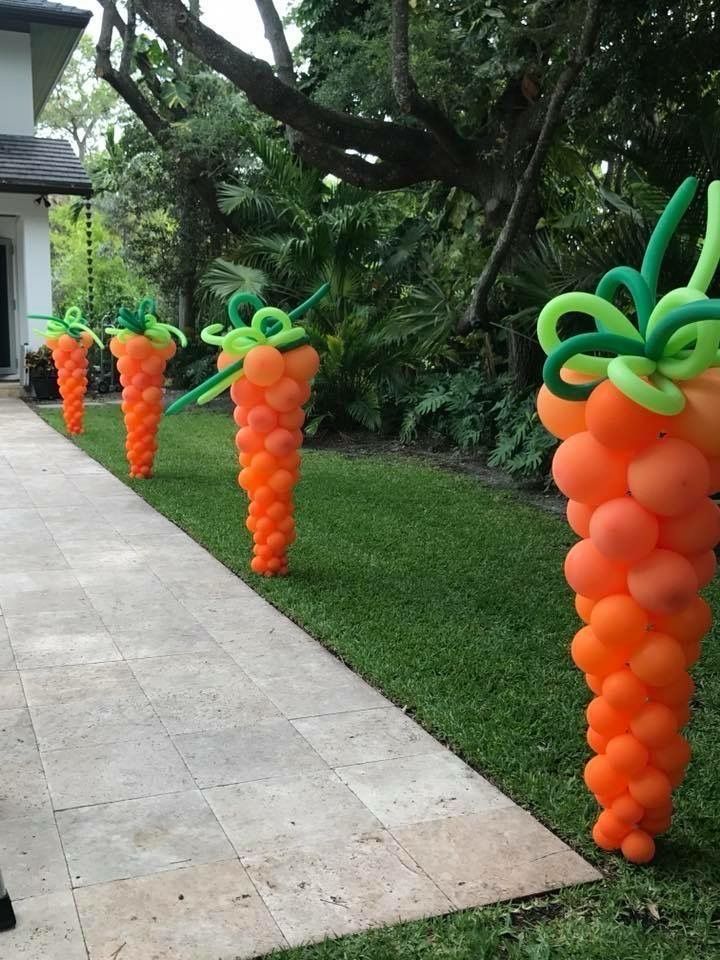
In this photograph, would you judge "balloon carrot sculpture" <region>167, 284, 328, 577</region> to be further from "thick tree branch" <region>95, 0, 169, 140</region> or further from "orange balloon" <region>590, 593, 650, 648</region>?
"thick tree branch" <region>95, 0, 169, 140</region>

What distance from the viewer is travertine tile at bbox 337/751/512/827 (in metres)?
3.50

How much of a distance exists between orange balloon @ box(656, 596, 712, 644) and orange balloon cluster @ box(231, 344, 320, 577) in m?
3.37

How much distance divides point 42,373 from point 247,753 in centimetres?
1417

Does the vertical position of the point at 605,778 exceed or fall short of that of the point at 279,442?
it falls short

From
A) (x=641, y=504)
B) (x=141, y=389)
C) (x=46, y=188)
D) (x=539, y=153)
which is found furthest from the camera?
(x=46, y=188)

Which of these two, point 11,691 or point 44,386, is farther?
point 44,386

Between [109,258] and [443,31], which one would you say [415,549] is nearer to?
[443,31]

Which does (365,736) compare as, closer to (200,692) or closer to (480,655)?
(200,692)

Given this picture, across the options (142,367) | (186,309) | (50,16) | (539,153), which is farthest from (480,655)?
(50,16)

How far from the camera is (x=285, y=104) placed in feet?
27.2

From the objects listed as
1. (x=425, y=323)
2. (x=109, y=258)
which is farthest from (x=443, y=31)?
(x=109, y=258)

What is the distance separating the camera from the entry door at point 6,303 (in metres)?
18.8

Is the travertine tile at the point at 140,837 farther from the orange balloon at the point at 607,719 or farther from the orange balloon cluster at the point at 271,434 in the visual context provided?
the orange balloon cluster at the point at 271,434

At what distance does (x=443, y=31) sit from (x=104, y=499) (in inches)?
228
